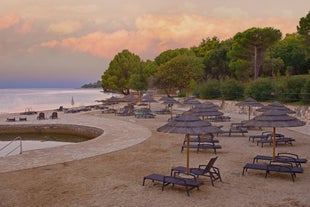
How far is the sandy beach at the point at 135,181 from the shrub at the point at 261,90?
13.2 m

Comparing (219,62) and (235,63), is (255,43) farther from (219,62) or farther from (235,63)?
(219,62)

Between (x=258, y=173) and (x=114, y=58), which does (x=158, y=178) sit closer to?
(x=258, y=173)

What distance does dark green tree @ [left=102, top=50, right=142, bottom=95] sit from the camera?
7488 centimetres

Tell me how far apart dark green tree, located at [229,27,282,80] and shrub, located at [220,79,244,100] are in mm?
8140

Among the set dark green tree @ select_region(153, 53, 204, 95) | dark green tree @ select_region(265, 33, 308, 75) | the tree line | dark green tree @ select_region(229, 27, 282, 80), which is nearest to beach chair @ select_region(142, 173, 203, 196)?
the tree line

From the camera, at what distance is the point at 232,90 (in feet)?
103

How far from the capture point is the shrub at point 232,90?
31.0 metres

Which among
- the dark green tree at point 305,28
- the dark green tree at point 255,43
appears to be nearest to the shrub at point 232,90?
the dark green tree at point 305,28

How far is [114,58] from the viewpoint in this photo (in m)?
78.1

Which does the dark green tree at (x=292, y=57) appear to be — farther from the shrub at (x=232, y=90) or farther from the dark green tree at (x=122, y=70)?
the dark green tree at (x=122, y=70)

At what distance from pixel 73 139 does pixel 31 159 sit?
1008 centimetres

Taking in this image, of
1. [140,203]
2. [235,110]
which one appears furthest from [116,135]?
[235,110]

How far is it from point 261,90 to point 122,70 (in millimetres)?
51712

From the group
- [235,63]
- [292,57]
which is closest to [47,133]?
[235,63]
